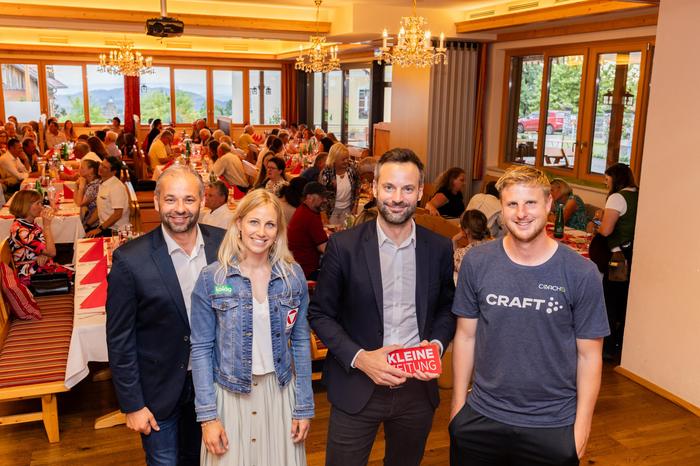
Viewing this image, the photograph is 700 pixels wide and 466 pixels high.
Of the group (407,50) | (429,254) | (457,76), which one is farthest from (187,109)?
(429,254)

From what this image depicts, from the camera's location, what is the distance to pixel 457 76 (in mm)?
9633

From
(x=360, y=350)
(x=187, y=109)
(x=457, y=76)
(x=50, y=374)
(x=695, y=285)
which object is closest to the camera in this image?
(x=360, y=350)

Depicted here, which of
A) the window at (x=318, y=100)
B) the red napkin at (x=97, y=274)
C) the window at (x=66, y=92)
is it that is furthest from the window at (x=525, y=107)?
the window at (x=66, y=92)

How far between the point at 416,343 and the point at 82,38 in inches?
576

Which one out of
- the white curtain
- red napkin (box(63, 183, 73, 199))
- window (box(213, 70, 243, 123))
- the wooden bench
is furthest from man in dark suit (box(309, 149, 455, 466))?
window (box(213, 70, 243, 123))

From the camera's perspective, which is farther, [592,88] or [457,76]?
[457,76]

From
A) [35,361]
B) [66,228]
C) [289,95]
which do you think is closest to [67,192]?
[66,228]

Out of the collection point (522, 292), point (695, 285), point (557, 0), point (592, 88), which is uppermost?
point (557, 0)

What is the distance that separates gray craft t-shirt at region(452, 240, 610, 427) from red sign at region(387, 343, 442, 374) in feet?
0.65

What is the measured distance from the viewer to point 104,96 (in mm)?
17359

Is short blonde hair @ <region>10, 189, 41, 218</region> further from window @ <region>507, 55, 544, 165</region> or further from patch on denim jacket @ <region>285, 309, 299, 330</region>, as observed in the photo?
window @ <region>507, 55, 544, 165</region>

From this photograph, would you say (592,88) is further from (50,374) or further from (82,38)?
(82,38)

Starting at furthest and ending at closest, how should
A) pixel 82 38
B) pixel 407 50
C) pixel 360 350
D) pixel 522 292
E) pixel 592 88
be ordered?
pixel 82 38 → pixel 592 88 → pixel 407 50 → pixel 360 350 → pixel 522 292

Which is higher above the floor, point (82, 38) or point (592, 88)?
point (82, 38)
